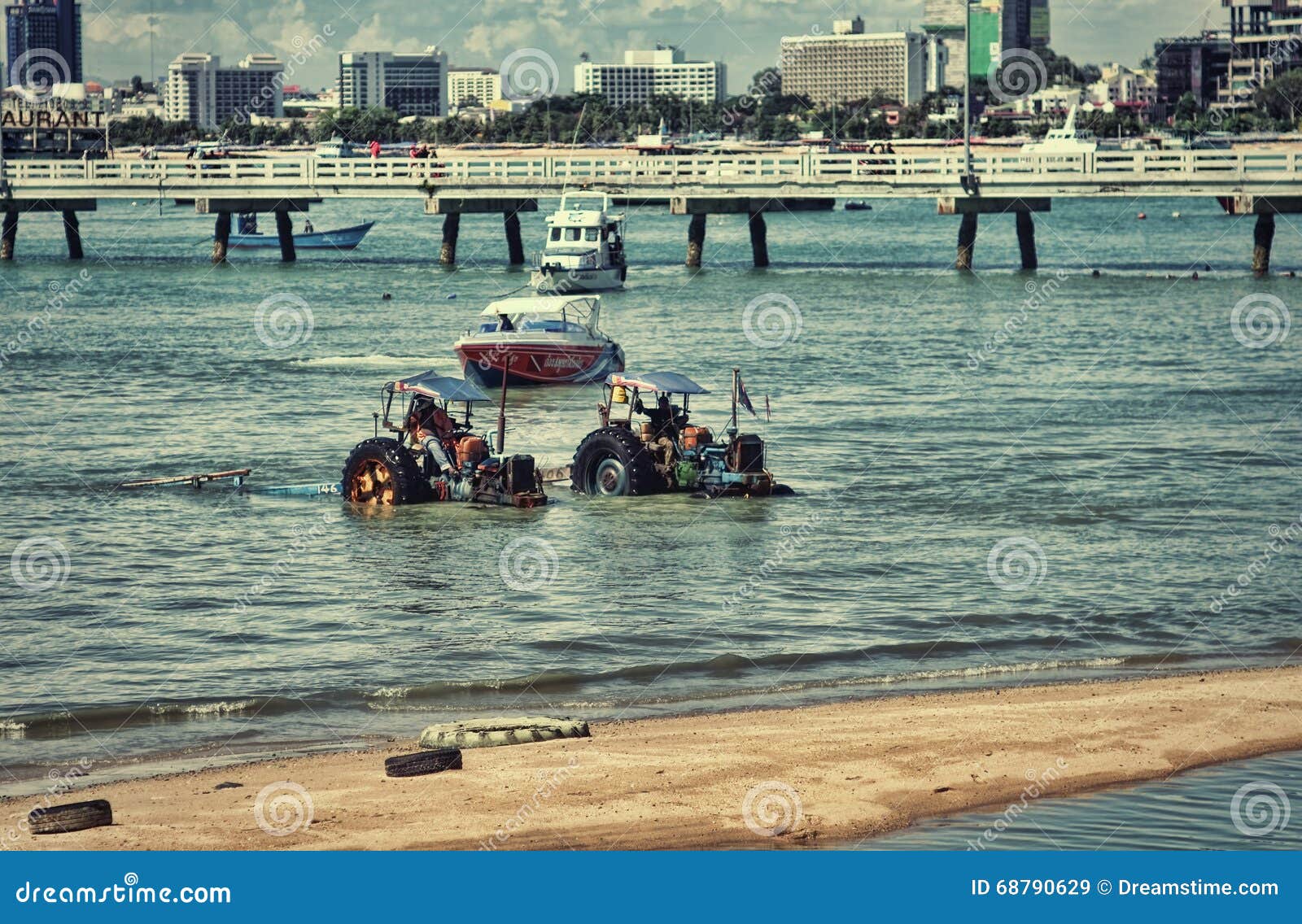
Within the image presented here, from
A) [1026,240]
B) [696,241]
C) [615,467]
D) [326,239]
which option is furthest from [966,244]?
[615,467]

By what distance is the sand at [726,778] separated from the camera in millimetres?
11086

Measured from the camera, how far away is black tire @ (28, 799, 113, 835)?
35.9ft

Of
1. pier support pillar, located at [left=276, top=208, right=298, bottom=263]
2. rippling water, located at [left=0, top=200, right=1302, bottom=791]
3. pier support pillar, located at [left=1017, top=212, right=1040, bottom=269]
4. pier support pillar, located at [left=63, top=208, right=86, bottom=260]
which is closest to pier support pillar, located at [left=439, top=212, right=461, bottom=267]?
pier support pillar, located at [left=276, top=208, right=298, bottom=263]

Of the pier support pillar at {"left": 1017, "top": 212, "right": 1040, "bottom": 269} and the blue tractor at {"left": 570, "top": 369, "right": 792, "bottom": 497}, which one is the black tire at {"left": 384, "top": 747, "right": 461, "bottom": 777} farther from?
the pier support pillar at {"left": 1017, "top": 212, "right": 1040, "bottom": 269}

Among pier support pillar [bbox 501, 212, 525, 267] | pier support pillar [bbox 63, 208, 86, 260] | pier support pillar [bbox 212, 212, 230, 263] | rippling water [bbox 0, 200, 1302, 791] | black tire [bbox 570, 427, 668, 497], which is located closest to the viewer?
rippling water [bbox 0, 200, 1302, 791]

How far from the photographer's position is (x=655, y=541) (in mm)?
21969

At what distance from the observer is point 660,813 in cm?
1146

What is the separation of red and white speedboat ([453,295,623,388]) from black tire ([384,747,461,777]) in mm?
23633

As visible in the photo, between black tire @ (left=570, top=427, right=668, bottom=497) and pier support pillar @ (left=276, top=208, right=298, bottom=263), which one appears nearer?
black tire @ (left=570, top=427, right=668, bottom=497)

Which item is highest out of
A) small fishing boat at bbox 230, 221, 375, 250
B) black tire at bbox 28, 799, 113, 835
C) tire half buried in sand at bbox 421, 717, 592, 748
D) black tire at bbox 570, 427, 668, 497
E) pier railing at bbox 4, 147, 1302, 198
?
pier railing at bbox 4, 147, 1302, 198

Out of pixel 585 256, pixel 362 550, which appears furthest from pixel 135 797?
pixel 585 256

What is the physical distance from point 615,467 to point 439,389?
2.62 metres

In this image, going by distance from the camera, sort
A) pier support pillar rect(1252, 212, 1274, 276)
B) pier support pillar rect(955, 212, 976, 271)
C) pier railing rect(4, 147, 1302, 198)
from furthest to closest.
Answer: pier support pillar rect(955, 212, 976, 271) < pier support pillar rect(1252, 212, 1274, 276) < pier railing rect(4, 147, 1302, 198)

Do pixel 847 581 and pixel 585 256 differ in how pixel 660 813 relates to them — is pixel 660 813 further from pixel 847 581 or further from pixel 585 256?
pixel 585 256
